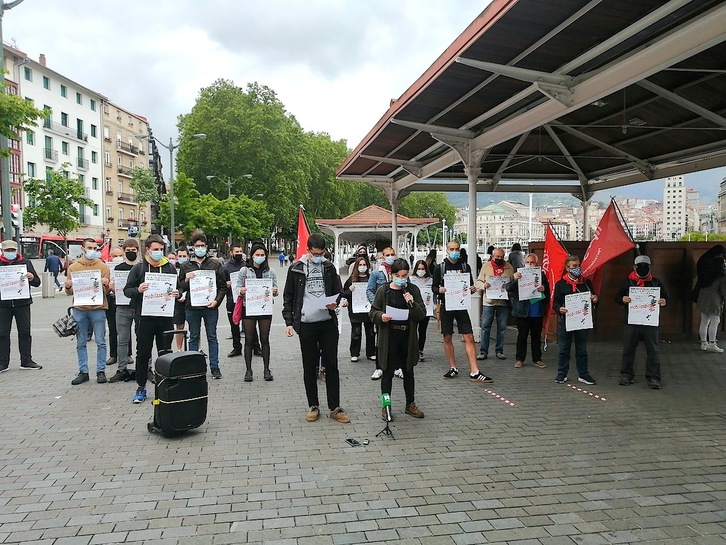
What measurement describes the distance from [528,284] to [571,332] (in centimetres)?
115

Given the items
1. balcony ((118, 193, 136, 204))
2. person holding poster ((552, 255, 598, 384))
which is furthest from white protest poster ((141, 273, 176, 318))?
balcony ((118, 193, 136, 204))

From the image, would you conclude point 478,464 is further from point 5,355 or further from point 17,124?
point 17,124

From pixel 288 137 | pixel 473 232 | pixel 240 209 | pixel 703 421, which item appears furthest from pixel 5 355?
pixel 288 137

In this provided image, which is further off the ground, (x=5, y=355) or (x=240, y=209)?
(x=240, y=209)

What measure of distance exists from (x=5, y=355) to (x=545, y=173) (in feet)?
48.8

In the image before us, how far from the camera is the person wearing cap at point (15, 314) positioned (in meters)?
8.65

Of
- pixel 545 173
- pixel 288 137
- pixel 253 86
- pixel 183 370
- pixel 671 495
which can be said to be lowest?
pixel 671 495

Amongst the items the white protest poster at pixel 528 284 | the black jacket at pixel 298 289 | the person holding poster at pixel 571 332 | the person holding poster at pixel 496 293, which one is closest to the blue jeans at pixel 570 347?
the person holding poster at pixel 571 332

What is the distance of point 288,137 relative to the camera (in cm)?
5119

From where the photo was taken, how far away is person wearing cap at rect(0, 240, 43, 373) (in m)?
8.65

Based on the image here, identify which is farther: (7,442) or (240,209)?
(240,209)

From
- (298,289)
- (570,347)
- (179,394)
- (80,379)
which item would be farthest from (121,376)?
(570,347)

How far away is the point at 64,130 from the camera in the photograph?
60.4 m

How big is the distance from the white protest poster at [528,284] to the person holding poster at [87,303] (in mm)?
6103
